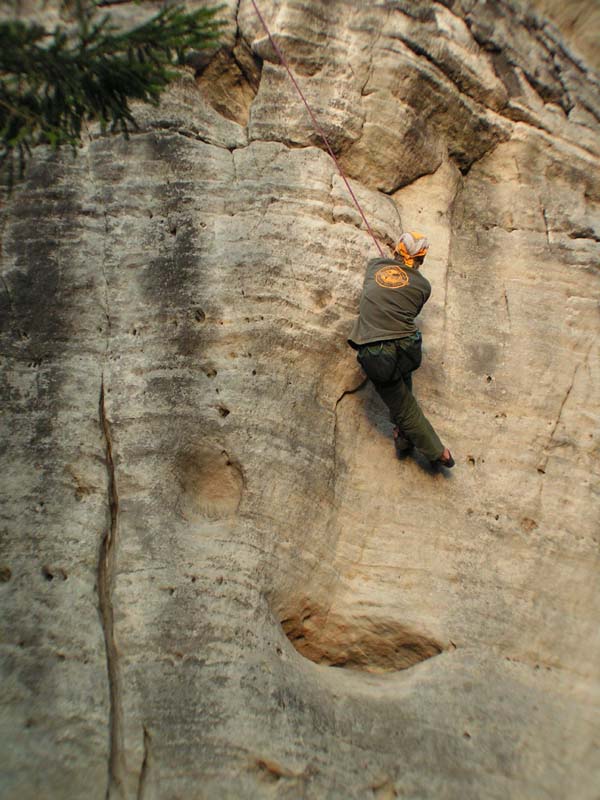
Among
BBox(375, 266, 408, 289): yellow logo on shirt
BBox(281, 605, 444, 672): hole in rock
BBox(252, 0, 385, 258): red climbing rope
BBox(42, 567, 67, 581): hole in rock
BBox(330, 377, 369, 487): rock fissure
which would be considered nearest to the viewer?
BBox(42, 567, 67, 581): hole in rock

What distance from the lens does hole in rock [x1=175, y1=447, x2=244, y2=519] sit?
20.9 ft

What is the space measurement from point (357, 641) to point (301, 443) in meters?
1.71

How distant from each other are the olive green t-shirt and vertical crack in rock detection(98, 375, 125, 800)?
2.20 metres

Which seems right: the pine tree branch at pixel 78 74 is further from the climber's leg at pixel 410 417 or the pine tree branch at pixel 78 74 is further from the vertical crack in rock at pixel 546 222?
the vertical crack in rock at pixel 546 222

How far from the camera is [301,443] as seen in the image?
6.54m

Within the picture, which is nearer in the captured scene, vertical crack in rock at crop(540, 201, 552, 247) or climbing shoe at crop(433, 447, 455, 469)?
climbing shoe at crop(433, 447, 455, 469)

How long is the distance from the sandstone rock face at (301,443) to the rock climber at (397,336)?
1.38 feet

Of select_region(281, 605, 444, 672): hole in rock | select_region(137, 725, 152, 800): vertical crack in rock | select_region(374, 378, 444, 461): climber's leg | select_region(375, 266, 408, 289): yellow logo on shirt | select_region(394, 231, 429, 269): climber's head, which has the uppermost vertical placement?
select_region(394, 231, 429, 269): climber's head

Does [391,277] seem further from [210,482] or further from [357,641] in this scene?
[357,641]

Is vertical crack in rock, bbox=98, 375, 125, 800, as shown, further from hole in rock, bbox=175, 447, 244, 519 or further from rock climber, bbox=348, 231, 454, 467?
rock climber, bbox=348, 231, 454, 467

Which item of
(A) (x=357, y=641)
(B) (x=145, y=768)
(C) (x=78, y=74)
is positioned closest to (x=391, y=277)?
(C) (x=78, y=74)

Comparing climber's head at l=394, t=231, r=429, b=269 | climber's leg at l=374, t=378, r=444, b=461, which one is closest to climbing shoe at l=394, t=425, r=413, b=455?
climber's leg at l=374, t=378, r=444, b=461

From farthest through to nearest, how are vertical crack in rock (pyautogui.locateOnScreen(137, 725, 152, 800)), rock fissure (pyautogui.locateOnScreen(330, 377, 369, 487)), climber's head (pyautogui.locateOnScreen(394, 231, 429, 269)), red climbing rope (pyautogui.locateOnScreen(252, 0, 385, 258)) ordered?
1. red climbing rope (pyautogui.locateOnScreen(252, 0, 385, 258))
2. rock fissure (pyautogui.locateOnScreen(330, 377, 369, 487))
3. climber's head (pyautogui.locateOnScreen(394, 231, 429, 269))
4. vertical crack in rock (pyautogui.locateOnScreen(137, 725, 152, 800))

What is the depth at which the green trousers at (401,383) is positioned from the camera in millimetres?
6348
